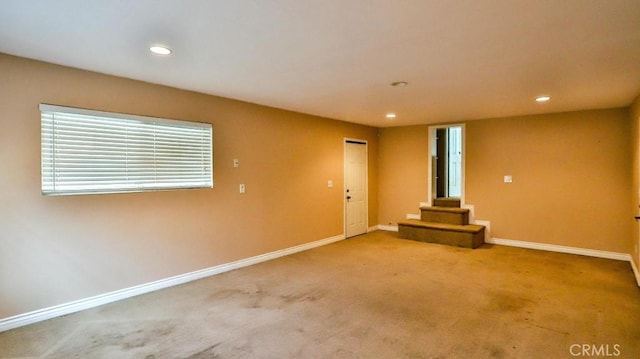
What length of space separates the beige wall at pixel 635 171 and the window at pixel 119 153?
5.33m

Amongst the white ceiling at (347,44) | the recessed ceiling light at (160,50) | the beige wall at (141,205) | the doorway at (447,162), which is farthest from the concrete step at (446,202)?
the recessed ceiling light at (160,50)

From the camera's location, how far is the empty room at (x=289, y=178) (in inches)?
96.6

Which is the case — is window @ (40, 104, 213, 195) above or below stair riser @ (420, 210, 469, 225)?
above

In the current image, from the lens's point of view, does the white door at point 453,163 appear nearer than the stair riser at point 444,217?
No

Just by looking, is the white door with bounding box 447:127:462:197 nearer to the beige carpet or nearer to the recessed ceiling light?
the beige carpet

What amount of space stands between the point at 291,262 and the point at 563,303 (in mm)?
3293

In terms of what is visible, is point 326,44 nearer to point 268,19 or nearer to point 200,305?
point 268,19

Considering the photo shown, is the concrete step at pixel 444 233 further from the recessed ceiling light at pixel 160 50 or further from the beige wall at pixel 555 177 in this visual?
the recessed ceiling light at pixel 160 50

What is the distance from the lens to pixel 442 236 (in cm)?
621

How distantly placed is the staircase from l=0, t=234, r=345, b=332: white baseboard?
256 cm

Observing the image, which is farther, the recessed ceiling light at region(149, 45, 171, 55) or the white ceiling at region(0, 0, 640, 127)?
the recessed ceiling light at region(149, 45, 171, 55)

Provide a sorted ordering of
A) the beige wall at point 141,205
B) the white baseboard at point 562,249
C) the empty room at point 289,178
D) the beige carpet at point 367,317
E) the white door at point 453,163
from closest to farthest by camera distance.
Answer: the empty room at point 289,178, the beige carpet at point 367,317, the beige wall at point 141,205, the white baseboard at point 562,249, the white door at point 453,163

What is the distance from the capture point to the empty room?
245 cm

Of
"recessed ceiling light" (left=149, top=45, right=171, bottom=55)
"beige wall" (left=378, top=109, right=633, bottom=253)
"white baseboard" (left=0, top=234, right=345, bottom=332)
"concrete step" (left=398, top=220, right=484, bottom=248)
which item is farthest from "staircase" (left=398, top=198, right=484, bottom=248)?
"recessed ceiling light" (left=149, top=45, right=171, bottom=55)
